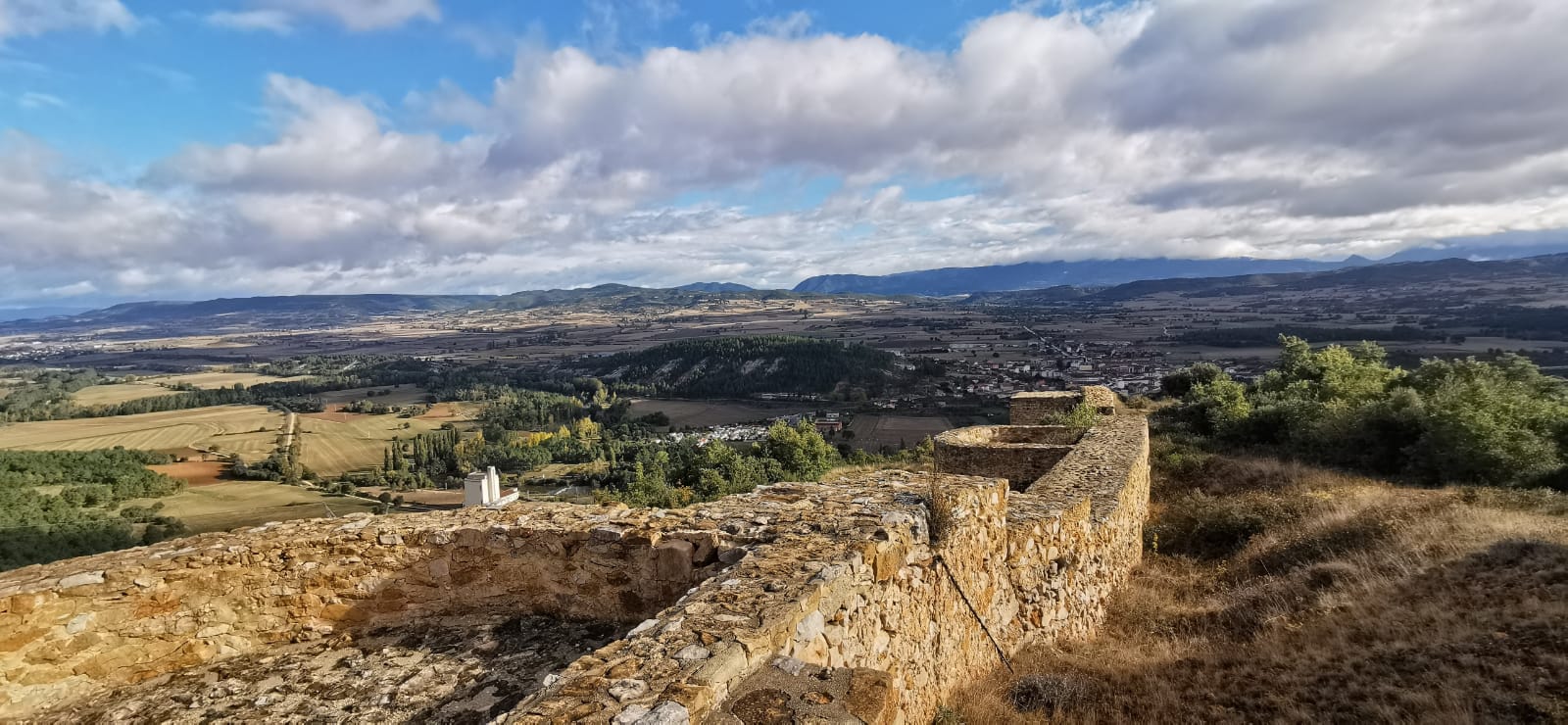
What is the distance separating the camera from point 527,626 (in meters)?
5.38

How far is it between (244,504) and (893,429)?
49677 millimetres

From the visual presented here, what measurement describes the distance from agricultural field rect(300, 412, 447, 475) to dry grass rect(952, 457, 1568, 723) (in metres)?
69.7

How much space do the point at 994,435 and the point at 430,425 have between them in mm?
82016

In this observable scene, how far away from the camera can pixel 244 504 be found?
42.8 meters

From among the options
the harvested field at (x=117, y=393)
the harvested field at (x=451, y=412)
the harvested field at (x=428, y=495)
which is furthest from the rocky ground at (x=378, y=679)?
the harvested field at (x=117, y=393)

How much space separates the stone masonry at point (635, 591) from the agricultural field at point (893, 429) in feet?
147

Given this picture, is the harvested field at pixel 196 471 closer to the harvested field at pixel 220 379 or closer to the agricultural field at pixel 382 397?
the agricultural field at pixel 382 397

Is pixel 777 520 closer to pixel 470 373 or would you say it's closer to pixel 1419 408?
pixel 1419 408

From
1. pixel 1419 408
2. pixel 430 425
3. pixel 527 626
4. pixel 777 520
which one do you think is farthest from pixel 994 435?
pixel 430 425

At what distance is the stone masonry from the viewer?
140 inches

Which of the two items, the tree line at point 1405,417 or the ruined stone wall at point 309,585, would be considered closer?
the ruined stone wall at point 309,585

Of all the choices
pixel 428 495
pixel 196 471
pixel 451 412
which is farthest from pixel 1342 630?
pixel 451 412

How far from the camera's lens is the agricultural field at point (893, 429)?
5319 centimetres

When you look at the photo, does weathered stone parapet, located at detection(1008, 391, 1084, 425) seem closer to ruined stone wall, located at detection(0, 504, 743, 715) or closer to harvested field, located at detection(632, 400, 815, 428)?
ruined stone wall, located at detection(0, 504, 743, 715)
